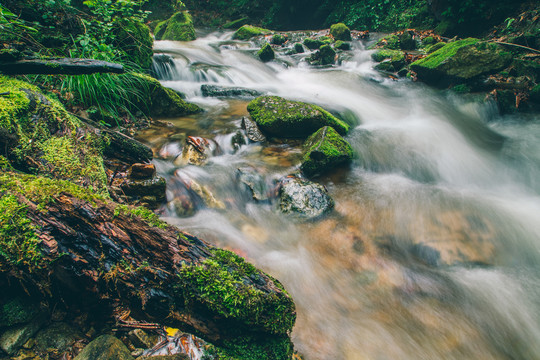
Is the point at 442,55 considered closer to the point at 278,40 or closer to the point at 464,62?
the point at 464,62

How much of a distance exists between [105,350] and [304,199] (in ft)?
9.97

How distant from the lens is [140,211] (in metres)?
1.79

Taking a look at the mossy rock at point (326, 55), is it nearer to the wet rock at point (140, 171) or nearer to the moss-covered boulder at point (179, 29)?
the moss-covered boulder at point (179, 29)

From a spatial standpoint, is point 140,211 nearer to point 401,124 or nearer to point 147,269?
point 147,269

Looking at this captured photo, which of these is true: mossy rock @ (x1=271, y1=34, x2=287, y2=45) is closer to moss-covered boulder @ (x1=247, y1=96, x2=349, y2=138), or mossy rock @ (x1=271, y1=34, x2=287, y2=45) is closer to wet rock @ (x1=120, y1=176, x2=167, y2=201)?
moss-covered boulder @ (x1=247, y1=96, x2=349, y2=138)

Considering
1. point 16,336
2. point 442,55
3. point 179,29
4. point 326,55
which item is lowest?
point 16,336

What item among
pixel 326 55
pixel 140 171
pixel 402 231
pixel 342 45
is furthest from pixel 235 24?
pixel 402 231

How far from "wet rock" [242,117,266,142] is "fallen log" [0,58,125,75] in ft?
9.86

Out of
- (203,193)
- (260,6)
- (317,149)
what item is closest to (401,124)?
(317,149)

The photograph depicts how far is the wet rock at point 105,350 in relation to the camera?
58.2 inches

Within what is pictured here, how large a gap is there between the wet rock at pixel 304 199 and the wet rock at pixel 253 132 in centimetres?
160

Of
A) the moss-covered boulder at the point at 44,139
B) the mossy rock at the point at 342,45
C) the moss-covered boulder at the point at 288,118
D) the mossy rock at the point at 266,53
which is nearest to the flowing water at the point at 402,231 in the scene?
the moss-covered boulder at the point at 288,118

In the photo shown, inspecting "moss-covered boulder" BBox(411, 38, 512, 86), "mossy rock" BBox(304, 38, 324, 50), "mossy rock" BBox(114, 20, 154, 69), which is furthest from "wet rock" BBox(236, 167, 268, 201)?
"mossy rock" BBox(304, 38, 324, 50)

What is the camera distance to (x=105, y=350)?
152cm
